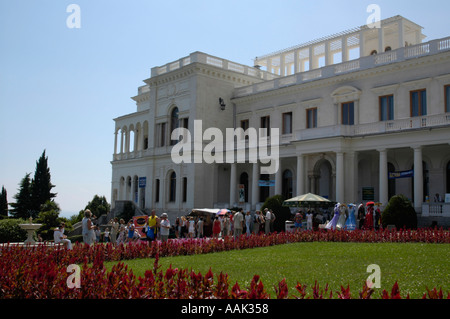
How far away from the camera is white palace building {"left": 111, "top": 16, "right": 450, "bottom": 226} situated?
98.9ft

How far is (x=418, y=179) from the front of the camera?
28422 millimetres

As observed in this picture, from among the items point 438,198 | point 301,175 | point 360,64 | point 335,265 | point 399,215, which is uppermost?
point 360,64

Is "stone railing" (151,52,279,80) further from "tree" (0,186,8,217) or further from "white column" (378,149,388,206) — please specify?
"tree" (0,186,8,217)

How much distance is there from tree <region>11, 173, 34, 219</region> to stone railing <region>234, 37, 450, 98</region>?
29.1 meters

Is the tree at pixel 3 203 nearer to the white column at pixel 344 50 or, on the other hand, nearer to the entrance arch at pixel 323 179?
the entrance arch at pixel 323 179

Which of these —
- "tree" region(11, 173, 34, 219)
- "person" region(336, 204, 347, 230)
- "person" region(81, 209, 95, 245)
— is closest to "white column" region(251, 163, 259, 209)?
"person" region(336, 204, 347, 230)

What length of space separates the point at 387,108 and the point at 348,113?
3.19m

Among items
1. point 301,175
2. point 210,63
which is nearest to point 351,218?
point 301,175

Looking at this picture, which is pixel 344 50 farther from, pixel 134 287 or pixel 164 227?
pixel 134 287

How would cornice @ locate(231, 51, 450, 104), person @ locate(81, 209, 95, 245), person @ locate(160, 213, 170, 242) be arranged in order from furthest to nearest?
1. cornice @ locate(231, 51, 450, 104)
2. person @ locate(160, 213, 170, 242)
3. person @ locate(81, 209, 95, 245)

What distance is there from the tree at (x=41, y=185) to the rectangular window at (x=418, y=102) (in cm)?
4271

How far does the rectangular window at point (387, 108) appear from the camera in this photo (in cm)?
3278

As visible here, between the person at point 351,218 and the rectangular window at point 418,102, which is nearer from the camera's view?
the person at point 351,218

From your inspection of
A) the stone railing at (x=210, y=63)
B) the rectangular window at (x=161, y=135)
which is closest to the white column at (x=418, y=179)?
the stone railing at (x=210, y=63)
